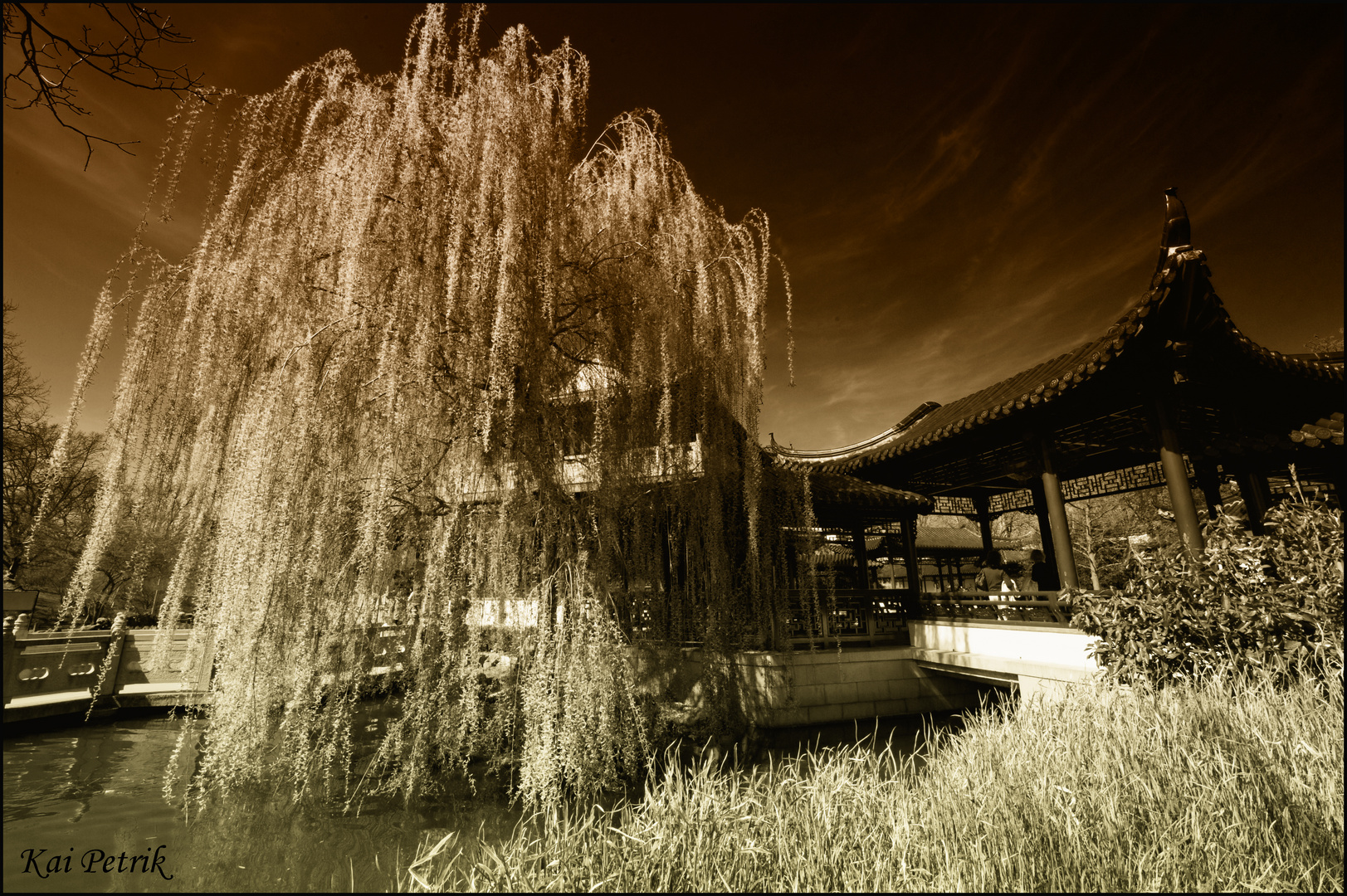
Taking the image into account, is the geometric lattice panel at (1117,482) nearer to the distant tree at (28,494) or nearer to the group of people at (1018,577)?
the group of people at (1018,577)

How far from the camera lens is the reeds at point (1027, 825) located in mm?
2652

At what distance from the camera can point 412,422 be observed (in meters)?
4.04

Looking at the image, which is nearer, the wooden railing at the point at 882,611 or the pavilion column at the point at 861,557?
the wooden railing at the point at 882,611

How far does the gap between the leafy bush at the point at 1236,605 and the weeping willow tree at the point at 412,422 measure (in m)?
3.96

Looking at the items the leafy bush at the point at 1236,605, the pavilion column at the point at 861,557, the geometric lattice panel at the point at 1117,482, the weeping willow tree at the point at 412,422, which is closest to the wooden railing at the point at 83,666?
the weeping willow tree at the point at 412,422

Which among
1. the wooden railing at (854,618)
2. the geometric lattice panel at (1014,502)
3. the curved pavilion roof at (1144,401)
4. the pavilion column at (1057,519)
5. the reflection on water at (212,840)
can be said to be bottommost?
the reflection on water at (212,840)

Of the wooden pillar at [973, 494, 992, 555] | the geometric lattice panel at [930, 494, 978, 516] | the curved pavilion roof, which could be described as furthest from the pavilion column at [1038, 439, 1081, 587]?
the wooden pillar at [973, 494, 992, 555]

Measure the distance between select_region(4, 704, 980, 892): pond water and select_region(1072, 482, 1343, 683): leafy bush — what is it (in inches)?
79.7

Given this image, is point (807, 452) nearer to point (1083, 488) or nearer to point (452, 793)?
point (1083, 488)

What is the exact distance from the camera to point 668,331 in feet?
16.0

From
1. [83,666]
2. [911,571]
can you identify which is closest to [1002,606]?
[911,571]

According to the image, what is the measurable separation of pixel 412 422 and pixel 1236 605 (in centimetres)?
604

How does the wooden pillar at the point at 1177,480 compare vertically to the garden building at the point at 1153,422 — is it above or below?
below

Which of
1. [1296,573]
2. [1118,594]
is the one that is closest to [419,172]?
[1118,594]
